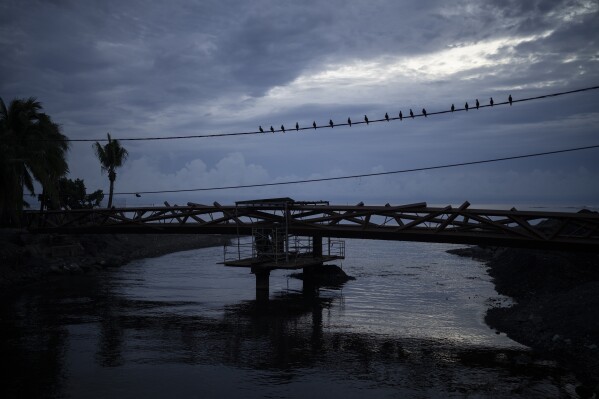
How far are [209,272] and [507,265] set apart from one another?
86.1 feet

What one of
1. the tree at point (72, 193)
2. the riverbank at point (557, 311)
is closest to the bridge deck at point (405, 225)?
the riverbank at point (557, 311)

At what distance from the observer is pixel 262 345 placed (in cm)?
1912

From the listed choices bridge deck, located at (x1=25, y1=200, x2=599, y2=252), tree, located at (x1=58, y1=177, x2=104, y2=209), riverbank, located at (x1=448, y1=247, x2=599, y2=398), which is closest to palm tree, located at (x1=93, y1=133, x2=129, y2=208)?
tree, located at (x1=58, y1=177, x2=104, y2=209)

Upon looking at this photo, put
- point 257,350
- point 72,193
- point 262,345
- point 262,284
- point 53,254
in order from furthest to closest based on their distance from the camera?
1. point 72,193
2. point 53,254
3. point 262,284
4. point 262,345
5. point 257,350

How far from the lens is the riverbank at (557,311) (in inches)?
650

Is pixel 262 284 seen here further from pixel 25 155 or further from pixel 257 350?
pixel 25 155

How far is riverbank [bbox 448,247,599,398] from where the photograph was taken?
16.5 m

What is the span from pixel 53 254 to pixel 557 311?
3725 cm

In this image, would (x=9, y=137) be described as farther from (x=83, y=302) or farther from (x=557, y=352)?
(x=557, y=352)

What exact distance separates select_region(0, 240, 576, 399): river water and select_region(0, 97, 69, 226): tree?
309 inches

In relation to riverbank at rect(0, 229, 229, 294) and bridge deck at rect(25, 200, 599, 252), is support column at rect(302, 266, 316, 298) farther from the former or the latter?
riverbank at rect(0, 229, 229, 294)

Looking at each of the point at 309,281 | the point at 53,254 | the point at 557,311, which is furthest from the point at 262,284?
the point at 53,254

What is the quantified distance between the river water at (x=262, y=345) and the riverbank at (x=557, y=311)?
72 centimetres

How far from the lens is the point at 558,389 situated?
14.5 metres
